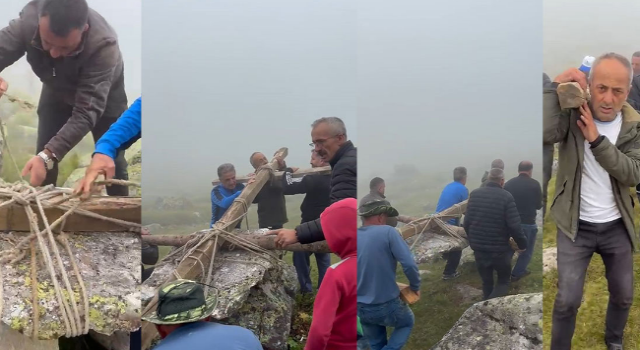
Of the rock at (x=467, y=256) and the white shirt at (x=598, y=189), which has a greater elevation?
the white shirt at (x=598, y=189)

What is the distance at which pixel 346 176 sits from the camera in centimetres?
277

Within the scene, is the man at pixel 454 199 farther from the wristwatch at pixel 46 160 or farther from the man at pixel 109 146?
the wristwatch at pixel 46 160

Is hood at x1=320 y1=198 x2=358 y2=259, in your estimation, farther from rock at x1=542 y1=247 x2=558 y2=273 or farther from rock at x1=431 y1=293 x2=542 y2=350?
rock at x1=542 y1=247 x2=558 y2=273

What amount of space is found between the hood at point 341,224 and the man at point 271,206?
22cm

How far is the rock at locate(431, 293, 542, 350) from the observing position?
2.87 m

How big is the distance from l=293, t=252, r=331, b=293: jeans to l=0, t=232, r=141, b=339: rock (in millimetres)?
811

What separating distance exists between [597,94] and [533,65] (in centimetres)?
36

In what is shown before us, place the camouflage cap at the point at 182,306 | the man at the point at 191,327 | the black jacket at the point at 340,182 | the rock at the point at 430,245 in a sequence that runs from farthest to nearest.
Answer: the rock at the point at 430,245 → the black jacket at the point at 340,182 → the camouflage cap at the point at 182,306 → the man at the point at 191,327

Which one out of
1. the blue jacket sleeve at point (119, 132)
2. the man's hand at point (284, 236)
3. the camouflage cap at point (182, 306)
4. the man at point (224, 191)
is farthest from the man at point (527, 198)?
the blue jacket sleeve at point (119, 132)

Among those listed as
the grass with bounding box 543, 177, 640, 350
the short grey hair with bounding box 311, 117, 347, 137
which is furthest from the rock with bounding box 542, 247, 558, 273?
the short grey hair with bounding box 311, 117, 347, 137

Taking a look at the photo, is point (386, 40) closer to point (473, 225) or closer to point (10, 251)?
point (473, 225)

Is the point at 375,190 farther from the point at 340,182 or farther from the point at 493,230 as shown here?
the point at 493,230

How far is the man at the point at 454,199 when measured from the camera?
111 inches

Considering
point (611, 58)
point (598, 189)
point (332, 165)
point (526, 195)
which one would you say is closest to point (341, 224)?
point (332, 165)
